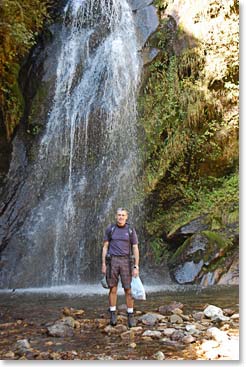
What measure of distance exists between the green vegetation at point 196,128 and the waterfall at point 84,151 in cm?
38

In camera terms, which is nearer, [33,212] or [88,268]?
[88,268]

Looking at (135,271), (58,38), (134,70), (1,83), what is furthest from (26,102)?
(135,271)

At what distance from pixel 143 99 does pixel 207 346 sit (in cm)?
502

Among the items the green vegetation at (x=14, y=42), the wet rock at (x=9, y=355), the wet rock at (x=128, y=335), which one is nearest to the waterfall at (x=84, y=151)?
the green vegetation at (x=14, y=42)

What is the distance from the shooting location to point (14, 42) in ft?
22.4

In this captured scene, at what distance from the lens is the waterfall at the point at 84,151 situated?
6777mm

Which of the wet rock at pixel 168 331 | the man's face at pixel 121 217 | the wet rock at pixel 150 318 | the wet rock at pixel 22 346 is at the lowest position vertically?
the wet rock at pixel 22 346

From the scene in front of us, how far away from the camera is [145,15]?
818 cm

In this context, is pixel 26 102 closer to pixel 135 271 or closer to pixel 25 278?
pixel 25 278

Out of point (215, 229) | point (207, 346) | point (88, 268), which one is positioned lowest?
point (207, 346)

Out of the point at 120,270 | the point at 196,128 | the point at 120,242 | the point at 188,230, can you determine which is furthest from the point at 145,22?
the point at 120,270

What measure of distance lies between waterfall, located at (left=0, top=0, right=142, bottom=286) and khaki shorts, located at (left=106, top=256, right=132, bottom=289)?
2.80 metres

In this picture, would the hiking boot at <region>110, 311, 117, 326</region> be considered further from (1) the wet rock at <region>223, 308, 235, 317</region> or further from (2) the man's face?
(1) the wet rock at <region>223, 308, 235, 317</region>

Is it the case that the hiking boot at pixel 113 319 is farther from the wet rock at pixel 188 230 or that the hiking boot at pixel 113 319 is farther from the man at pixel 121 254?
the wet rock at pixel 188 230
